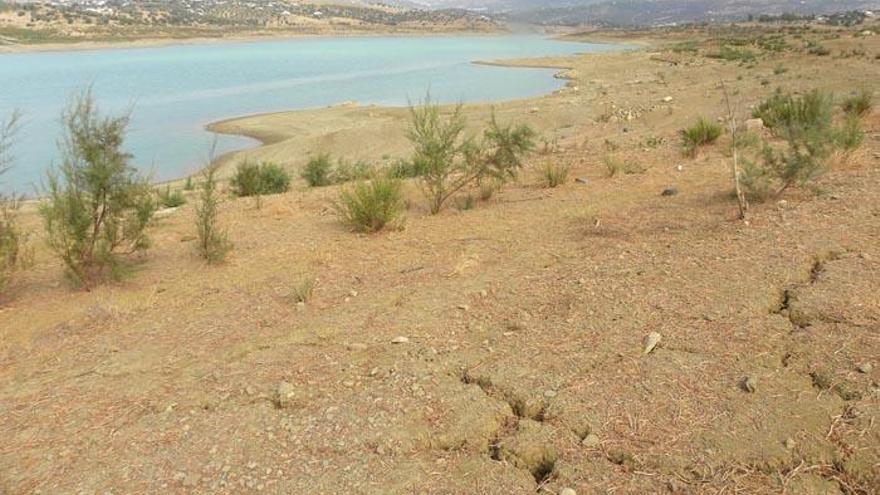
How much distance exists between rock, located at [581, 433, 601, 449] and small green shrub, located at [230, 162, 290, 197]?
9.23 m

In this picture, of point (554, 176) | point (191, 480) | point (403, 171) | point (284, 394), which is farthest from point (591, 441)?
point (403, 171)

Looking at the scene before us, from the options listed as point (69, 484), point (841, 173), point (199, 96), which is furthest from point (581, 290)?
point (199, 96)

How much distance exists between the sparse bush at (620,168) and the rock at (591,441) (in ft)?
21.7

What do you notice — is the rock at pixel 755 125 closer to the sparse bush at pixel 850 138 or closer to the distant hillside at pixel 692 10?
the sparse bush at pixel 850 138

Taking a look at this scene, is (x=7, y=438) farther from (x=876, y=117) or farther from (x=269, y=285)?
(x=876, y=117)

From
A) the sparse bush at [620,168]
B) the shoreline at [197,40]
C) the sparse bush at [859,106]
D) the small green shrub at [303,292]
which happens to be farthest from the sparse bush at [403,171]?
the shoreline at [197,40]

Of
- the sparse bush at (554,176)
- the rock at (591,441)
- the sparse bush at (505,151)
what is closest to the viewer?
the rock at (591,441)

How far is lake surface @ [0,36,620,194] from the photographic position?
898 inches

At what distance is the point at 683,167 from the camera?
970 centimetres

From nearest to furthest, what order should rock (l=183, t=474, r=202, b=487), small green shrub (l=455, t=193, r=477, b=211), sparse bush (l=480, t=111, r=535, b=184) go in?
1. rock (l=183, t=474, r=202, b=487)
2. small green shrub (l=455, t=193, r=477, b=211)
3. sparse bush (l=480, t=111, r=535, b=184)

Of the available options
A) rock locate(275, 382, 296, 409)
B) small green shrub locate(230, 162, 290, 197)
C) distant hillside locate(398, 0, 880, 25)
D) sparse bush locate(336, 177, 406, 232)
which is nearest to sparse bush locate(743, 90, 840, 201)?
sparse bush locate(336, 177, 406, 232)

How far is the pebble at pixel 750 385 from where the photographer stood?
3775 millimetres

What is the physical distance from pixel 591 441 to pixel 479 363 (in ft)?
3.41

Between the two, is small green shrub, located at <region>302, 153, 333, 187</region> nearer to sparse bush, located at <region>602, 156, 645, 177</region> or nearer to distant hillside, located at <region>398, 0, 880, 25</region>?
sparse bush, located at <region>602, 156, 645, 177</region>
